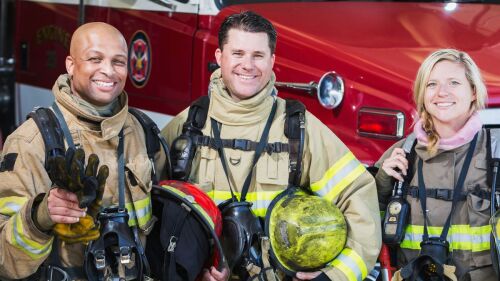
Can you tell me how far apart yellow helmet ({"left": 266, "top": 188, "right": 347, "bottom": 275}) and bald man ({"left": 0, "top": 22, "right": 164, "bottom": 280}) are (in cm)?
48

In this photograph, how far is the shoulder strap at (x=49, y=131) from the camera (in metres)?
3.58

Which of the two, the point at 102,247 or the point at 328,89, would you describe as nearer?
the point at 102,247

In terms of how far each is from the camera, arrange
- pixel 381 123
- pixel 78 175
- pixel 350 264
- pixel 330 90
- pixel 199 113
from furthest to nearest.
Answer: pixel 330 90 < pixel 381 123 < pixel 199 113 < pixel 350 264 < pixel 78 175

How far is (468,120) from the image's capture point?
13.1 feet

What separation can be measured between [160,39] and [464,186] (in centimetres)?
216

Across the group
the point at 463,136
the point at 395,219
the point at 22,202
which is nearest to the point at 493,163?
the point at 463,136

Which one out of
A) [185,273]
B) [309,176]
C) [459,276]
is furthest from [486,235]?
[185,273]

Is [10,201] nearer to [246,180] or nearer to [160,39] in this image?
[246,180]

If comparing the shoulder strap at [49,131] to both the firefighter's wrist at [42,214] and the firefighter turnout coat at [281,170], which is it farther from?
the firefighter turnout coat at [281,170]

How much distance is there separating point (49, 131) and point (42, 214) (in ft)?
1.26

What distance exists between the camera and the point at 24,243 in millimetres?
3447

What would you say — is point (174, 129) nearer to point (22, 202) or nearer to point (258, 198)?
point (258, 198)

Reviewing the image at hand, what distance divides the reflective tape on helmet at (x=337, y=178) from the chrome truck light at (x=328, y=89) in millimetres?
668

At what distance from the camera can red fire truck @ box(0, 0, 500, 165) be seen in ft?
14.8
